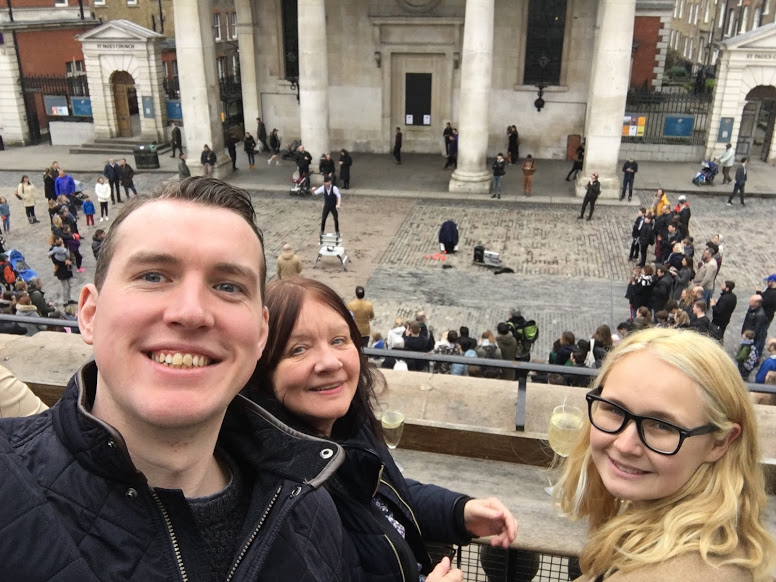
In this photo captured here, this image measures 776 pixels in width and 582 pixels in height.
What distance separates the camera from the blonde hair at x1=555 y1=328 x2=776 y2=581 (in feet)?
6.82

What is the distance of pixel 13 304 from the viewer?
1077cm

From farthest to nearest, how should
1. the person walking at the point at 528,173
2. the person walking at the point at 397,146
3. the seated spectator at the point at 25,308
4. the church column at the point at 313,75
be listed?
the person walking at the point at 397,146 → the church column at the point at 313,75 → the person walking at the point at 528,173 → the seated spectator at the point at 25,308

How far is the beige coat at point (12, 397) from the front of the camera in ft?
10.3

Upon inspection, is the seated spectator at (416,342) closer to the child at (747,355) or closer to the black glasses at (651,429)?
the child at (747,355)

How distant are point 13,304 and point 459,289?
8491mm

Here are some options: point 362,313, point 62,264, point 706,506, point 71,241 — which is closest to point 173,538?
point 706,506

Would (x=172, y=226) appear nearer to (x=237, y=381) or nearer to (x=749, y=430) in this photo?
(x=237, y=381)

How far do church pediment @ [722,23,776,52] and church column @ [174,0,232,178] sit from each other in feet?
58.0

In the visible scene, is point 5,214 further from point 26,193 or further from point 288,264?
point 288,264

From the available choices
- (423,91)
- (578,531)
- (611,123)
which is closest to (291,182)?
(423,91)

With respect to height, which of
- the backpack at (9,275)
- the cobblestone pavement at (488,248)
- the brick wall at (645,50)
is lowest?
the cobblestone pavement at (488,248)

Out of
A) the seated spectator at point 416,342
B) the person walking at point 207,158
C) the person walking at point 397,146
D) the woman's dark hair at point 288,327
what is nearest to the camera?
the woman's dark hair at point 288,327

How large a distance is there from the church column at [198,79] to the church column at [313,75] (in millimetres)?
3452

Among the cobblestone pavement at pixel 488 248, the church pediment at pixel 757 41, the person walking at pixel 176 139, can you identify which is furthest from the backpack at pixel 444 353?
the person walking at pixel 176 139
